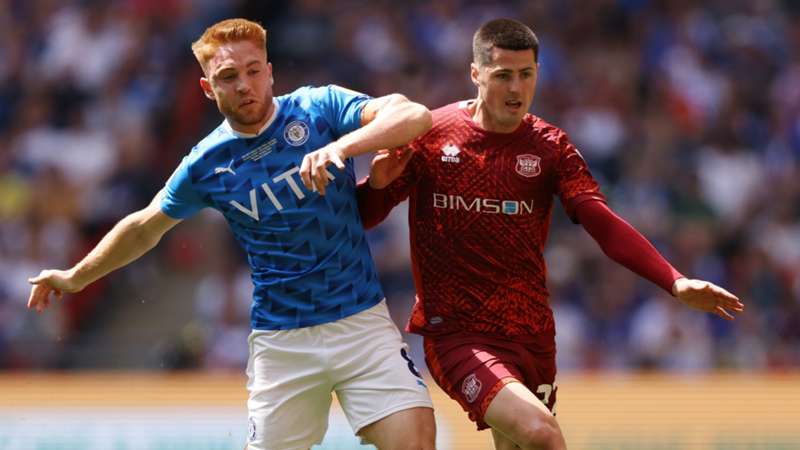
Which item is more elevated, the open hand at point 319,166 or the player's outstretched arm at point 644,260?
the open hand at point 319,166

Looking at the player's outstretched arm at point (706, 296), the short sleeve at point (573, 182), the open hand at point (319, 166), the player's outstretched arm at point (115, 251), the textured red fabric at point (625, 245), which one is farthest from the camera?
the player's outstretched arm at point (115, 251)

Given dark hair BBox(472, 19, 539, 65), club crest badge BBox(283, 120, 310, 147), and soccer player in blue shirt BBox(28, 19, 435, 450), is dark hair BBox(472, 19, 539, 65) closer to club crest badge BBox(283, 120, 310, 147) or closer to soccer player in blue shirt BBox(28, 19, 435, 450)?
soccer player in blue shirt BBox(28, 19, 435, 450)

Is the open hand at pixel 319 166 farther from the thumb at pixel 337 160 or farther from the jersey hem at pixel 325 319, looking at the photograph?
the jersey hem at pixel 325 319

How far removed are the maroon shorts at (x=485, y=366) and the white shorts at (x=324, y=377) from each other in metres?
0.23

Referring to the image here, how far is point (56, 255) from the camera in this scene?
14492mm

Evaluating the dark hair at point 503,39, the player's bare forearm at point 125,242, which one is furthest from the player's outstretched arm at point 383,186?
the player's bare forearm at point 125,242

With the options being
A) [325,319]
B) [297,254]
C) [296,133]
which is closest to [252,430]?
[325,319]

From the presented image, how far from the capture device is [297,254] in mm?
7074

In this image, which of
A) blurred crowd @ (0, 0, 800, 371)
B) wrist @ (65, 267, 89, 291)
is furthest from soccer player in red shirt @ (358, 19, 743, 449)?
blurred crowd @ (0, 0, 800, 371)

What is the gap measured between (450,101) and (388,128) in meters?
8.48

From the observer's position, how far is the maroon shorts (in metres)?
7.09

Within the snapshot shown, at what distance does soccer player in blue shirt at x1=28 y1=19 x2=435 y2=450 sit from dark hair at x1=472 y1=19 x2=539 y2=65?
568 mm

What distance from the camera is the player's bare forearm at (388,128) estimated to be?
21.4 feet

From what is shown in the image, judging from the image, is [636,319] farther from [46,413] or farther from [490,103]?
[490,103]
